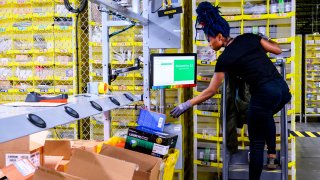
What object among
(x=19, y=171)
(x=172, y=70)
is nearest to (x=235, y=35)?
(x=172, y=70)

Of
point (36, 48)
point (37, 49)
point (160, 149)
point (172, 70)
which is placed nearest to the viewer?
point (160, 149)

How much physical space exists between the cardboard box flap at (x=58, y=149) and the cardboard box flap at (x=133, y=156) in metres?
0.36

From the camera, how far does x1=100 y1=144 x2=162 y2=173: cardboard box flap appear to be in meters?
2.47

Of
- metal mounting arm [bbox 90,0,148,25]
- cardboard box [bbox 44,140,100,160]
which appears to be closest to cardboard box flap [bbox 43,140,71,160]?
cardboard box [bbox 44,140,100,160]

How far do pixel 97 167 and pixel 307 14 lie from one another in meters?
15.8

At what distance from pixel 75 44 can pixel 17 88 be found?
138 cm

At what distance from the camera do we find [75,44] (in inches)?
242

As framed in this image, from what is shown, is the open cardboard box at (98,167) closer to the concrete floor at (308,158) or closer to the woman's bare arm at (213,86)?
the woman's bare arm at (213,86)

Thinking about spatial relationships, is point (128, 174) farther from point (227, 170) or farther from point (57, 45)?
point (57, 45)

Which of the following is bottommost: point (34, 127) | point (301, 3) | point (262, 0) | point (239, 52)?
point (34, 127)

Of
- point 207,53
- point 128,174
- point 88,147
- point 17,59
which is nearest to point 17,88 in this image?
point 17,59

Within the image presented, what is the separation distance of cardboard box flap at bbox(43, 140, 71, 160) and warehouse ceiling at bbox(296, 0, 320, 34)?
12223mm

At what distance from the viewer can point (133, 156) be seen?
2.55 meters

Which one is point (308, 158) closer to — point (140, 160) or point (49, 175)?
point (140, 160)
